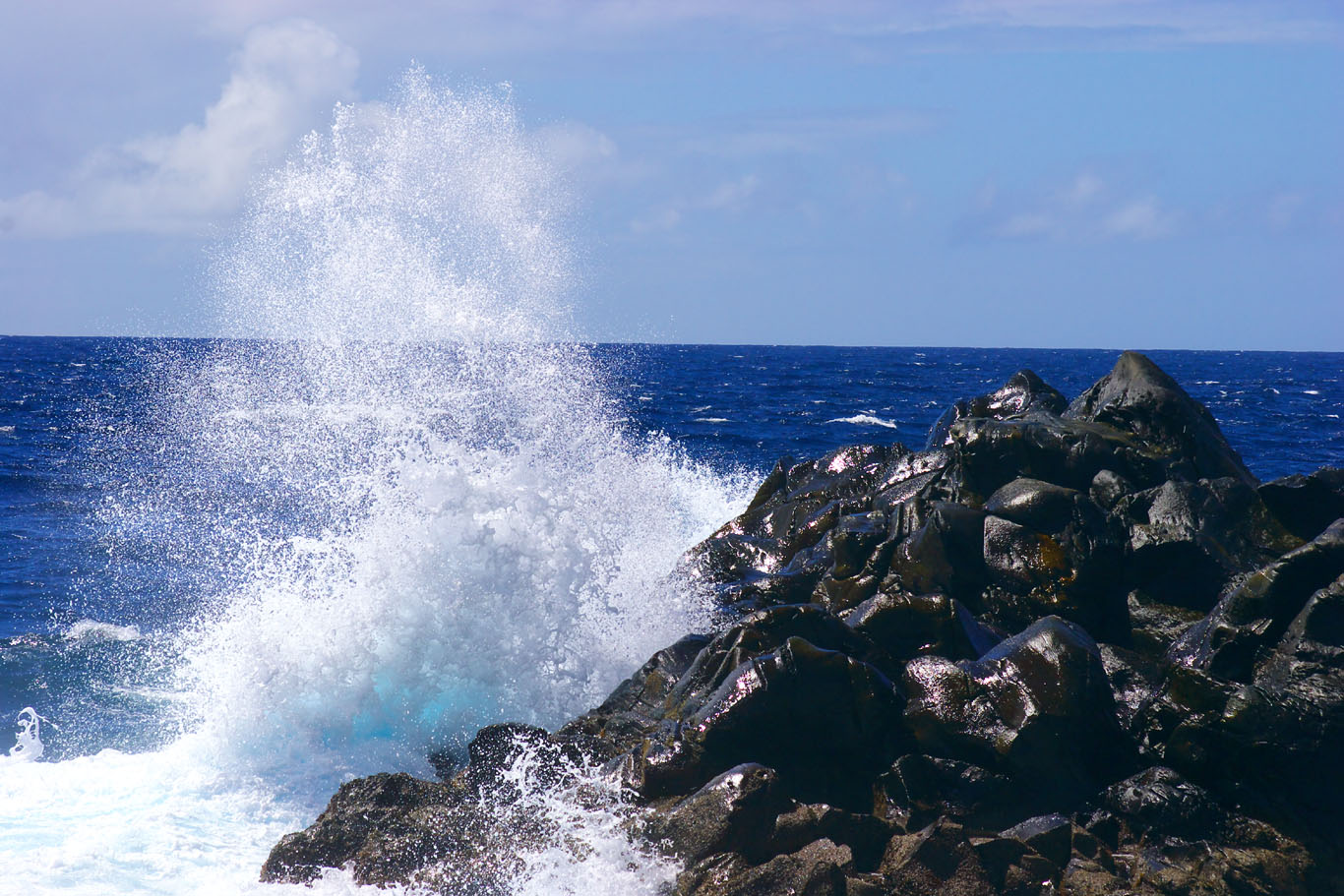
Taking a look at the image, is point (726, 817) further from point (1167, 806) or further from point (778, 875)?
point (1167, 806)

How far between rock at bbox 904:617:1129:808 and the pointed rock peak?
464cm

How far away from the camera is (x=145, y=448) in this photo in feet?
83.9

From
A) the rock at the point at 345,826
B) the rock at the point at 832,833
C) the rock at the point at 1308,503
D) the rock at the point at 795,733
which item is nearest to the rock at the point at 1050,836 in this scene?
the rock at the point at 832,833

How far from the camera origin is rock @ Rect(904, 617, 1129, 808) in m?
6.52

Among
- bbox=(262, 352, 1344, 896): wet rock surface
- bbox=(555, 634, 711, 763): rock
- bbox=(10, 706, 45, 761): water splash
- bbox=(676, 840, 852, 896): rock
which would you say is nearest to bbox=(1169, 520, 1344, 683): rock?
bbox=(262, 352, 1344, 896): wet rock surface

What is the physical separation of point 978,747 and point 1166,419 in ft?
19.7

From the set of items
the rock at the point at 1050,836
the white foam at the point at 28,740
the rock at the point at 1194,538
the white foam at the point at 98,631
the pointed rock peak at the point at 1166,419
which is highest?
the pointed rock peak at the point at 1166,419

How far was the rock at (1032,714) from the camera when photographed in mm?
6520

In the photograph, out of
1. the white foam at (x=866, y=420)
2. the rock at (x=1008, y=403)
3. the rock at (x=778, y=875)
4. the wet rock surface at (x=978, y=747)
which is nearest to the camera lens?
the rock at (x=778, y=875)

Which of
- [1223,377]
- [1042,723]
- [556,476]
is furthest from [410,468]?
[1223,377]

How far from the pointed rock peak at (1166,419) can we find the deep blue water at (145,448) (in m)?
9.80

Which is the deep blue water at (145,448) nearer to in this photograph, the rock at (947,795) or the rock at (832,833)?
the rock at (832,833)

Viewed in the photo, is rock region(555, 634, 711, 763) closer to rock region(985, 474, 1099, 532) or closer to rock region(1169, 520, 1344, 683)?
rock region(985, 474, 1099, 532)

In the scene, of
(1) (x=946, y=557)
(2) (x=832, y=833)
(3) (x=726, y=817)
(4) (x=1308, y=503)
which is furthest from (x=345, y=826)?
(4) (x=1308, y=503)
